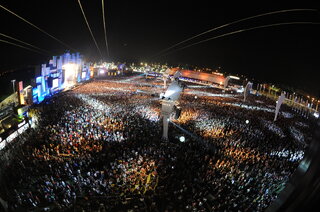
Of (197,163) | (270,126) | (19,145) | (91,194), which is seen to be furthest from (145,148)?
(270,126)

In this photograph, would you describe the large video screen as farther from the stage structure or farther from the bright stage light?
the stage structure

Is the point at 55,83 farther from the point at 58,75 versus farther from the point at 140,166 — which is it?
the point at 140,166

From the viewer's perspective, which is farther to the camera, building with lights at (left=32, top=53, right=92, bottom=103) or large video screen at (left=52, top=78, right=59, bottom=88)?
large video screen at (left=52, top=78, right=59, bottom=88)

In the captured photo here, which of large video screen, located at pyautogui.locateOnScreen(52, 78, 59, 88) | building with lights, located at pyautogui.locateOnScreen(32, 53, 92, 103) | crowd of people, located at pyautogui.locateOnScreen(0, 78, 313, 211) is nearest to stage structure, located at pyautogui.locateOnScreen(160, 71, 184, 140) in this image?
crowd of people, located at pyautogui.locateOnScreen(0, 78, 313, 211)

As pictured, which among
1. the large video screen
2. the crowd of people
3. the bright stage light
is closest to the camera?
the crowd of people

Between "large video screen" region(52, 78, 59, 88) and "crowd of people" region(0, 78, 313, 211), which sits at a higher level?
"large video screen" region(52, 78, 59, 88)

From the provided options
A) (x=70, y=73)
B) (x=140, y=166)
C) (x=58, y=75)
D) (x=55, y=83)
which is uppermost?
(x=70, y=73)

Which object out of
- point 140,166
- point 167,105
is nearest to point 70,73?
point 167,105

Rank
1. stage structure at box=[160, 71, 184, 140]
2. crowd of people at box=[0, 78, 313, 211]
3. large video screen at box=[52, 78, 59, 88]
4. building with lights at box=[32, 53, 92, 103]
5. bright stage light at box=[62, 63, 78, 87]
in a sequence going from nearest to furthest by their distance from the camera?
crowd of people at box=[0, 78, 313, 211], stage structure at box=[160, 71, 184, 140], building with lights at box=[32, 53, 92, 103], large video screen at box=[52, 78, 59, 88], bright stage light at box=[62, 63, 78, 87]

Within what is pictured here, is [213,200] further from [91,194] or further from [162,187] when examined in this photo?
[91,194]
